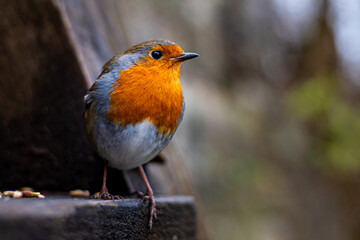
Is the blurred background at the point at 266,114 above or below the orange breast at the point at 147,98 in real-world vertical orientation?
below

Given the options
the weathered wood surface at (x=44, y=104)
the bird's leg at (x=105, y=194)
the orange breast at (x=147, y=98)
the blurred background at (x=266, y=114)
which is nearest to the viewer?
the bird's leg at (x=105, y=194)

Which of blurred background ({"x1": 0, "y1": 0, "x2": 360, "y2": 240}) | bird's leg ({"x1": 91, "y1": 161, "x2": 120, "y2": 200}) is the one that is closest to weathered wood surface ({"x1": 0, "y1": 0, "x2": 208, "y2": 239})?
bird's leg ({"x1": 91, "y1": 161, "x2": 120, "y2": 200})

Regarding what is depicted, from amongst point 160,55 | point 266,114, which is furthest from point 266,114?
point 160,55

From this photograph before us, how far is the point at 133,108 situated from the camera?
195 centimetres

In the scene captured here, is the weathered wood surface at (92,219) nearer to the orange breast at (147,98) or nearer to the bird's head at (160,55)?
the orange breast at (147,98)

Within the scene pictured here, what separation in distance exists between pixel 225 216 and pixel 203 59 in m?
2.38

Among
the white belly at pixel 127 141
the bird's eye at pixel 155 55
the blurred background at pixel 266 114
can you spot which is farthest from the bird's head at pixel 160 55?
the blurred background at pixel 266 114

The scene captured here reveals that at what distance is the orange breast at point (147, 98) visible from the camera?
76.9 inches

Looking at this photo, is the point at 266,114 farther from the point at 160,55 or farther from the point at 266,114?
the point at 160,55

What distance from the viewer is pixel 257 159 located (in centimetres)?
Result: 632

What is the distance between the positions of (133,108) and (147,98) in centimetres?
8

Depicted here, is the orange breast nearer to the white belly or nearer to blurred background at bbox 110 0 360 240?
the white belly

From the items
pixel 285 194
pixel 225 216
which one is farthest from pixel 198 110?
pixel 285 194

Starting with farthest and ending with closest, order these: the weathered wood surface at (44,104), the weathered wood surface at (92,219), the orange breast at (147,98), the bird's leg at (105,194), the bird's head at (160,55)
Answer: the weathered wood surface at (44,104), the bird's head at (160,55), the orange breast at (147,98), the bird's leg at (105,194), the weathered wood surface at (92,219)
